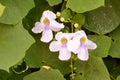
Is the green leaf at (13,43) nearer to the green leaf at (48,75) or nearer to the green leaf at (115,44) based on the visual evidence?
the green leaf at (48,75)

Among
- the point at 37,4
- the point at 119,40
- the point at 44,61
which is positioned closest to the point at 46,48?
the point at 44,61

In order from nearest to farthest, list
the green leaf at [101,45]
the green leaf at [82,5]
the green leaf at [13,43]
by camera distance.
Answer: the green leaf at [13,43]
the green leaf at [82,5]
the green leaf at [101,45]

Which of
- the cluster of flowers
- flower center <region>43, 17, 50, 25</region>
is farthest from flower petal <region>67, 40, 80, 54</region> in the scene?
flower center <region>43, 17, 50, 25</region>

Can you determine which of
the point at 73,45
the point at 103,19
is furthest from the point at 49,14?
the point at 103,19

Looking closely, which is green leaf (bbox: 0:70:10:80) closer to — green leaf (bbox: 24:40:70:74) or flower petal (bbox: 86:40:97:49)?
green leaf (bbox: 24:40:70:74)

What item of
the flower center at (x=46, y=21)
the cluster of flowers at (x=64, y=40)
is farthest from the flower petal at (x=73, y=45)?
the flower center at (x=46, y=21)

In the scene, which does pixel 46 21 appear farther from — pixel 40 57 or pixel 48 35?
pixel 40 57
